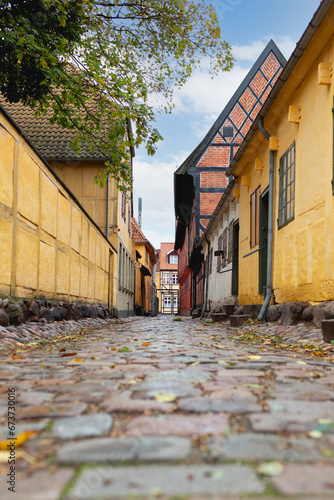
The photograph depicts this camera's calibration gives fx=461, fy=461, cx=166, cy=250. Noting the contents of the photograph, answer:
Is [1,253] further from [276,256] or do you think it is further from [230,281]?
[230,281]

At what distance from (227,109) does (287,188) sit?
11.2 meters

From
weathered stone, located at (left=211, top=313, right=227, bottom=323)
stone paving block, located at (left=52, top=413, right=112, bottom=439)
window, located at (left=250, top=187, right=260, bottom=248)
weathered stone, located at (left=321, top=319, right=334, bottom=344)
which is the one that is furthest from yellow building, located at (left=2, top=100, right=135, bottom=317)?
stone paving block, located at (left=52, top=413, right=112, bottom=439)

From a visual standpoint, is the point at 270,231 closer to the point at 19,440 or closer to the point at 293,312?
the point at 293,312

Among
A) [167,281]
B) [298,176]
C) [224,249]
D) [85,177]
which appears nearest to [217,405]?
[298,176]

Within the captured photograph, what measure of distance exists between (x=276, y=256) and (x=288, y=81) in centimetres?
281

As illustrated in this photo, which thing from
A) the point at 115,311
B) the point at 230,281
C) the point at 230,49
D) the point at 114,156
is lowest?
the point at 115,311

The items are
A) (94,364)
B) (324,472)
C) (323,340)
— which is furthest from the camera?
(323,340)

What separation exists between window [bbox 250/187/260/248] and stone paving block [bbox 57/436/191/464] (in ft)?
25.9

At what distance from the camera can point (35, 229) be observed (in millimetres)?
6461

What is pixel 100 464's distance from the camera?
1272mm

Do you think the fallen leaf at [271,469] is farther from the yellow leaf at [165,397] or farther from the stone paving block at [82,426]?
the yellow leaf at [165,397]

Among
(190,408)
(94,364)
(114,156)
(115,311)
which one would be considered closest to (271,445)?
(190,408)

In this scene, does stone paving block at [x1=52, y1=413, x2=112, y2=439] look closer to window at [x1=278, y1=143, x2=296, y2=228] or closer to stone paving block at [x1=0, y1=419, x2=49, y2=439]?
stone paving block at [x1=0, y1=419, x2=49, y2=439]

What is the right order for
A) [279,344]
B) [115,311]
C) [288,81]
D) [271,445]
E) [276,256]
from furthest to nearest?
[115,311] → [276,256] → [288,81] → [279,344] → [271,445]
